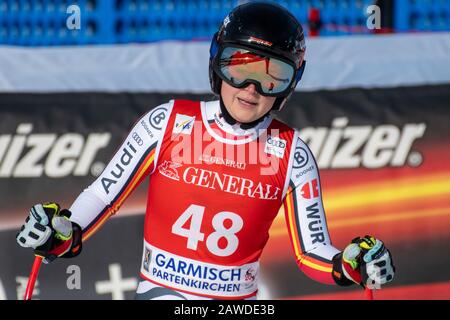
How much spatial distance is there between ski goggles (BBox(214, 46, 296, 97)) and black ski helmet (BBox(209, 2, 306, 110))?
31mm

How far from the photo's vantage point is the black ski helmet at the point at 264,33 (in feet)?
14.2

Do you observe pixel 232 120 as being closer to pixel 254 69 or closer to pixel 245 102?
pixel 245 102

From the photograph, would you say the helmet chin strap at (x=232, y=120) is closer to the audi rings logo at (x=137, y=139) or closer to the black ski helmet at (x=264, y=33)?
the black ski helmet at (x=264, y=33)

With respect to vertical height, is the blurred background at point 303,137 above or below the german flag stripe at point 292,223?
below

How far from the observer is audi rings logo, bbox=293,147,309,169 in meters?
4.47

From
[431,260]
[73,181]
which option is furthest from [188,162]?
[431,260]

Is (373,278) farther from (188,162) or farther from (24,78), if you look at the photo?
(24,78)

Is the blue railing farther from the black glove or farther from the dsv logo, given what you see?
the black glove

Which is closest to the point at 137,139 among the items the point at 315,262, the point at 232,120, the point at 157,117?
the point at 157,117

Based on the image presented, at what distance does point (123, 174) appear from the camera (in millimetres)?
4398

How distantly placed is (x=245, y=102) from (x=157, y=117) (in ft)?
1.18

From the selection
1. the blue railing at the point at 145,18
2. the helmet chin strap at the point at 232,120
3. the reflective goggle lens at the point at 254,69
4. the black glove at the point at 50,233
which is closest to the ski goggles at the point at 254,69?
the reflective goggle lens at the point at 254,69
